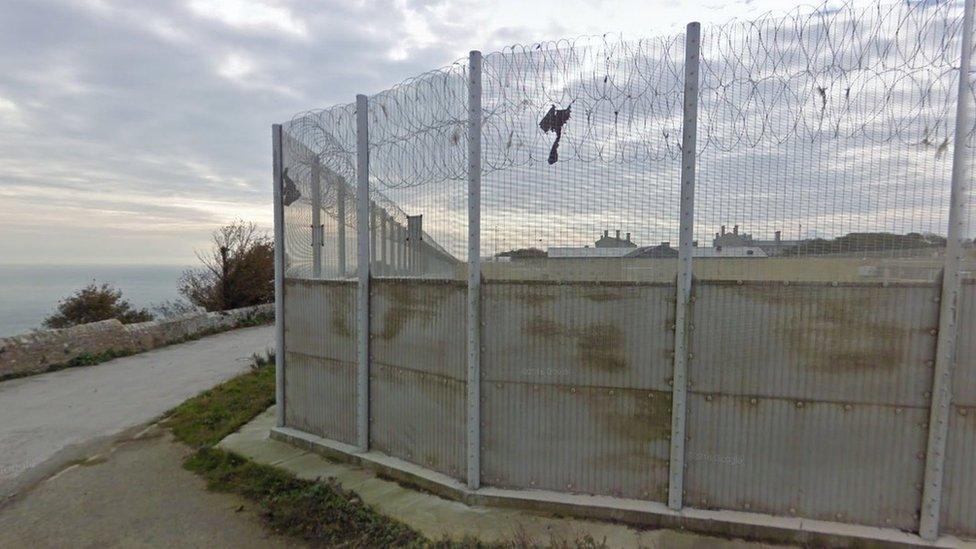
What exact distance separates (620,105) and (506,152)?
922 millimetres

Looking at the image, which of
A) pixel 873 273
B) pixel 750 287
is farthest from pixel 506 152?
pixel 873 273

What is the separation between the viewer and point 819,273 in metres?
3.34

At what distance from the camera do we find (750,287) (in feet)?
11.3

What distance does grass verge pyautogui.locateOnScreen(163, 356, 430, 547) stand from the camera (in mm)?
3678

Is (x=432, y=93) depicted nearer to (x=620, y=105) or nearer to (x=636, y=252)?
(x=620, y=105)

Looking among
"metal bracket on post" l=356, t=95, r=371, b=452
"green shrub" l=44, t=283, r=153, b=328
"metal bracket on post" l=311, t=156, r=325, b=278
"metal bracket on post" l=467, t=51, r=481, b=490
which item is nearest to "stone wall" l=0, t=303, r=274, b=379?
"green shrub" l=44, t=283, r=153, b=328

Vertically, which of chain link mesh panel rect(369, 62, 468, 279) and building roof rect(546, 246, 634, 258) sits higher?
chain link mesh panel rect(369, 62, 468, 279)

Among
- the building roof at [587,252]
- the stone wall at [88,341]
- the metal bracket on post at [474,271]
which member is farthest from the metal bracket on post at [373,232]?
the stone wall at [88,341]

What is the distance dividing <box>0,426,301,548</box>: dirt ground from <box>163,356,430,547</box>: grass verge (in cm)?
14

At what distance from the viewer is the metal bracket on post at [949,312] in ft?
10.0

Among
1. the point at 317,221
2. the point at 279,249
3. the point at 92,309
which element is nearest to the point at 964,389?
the point at 317,221

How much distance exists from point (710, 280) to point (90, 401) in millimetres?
9902

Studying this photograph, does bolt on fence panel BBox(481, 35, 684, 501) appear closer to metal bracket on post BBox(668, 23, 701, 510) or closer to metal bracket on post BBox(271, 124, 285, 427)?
metal bracket on post BBox(668, 23, 701, 510)

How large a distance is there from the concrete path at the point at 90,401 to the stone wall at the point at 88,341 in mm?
419
